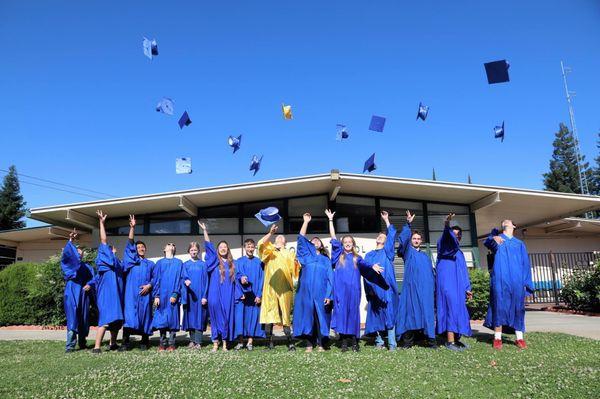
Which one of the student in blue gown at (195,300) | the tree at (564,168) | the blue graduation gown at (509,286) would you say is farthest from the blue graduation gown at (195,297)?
the tree at (564,168)

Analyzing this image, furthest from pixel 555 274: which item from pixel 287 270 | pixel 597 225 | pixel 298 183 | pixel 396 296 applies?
pixel 287 270

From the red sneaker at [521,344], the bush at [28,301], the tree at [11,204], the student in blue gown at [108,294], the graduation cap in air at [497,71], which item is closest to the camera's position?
the red sneaker at [521,344]

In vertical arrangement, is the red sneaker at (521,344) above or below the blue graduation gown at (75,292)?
below

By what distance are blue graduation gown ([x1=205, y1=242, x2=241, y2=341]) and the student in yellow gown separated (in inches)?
25.6

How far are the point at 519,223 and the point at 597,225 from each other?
14.1 ft

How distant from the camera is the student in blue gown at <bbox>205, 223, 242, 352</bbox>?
27.3ft

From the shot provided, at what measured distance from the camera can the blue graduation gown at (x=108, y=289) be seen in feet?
27.3

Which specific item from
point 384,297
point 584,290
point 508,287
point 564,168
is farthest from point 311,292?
point 564,168

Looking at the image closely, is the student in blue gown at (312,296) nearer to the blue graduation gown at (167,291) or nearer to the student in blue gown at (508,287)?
the blue graduation gown at (167,291)

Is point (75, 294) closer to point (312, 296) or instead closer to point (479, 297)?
point (312, 296)

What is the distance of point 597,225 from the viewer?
20703 mm

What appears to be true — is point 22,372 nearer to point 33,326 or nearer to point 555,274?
point 33,326

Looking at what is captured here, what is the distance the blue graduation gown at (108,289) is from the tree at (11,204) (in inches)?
1622

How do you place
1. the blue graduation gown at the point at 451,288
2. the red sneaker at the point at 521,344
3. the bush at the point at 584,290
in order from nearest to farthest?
the red sneaker at the point at 521,344 < the blue graduation gown at the point at 451,288 < the bush at the point at 584,290
